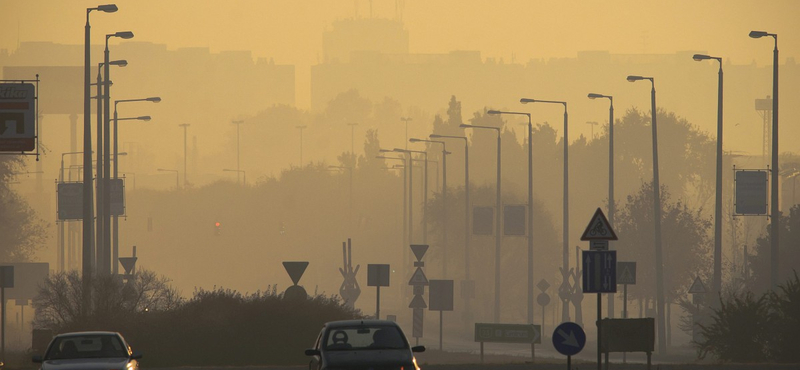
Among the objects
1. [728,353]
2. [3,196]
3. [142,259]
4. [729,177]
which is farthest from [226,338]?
[142,259]

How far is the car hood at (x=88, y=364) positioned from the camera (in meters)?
24.1

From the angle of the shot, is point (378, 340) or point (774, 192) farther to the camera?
point (774, 192)

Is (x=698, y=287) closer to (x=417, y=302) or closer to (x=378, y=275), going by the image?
(x=417, y=302)

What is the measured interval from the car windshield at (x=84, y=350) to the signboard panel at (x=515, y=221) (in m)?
50.9

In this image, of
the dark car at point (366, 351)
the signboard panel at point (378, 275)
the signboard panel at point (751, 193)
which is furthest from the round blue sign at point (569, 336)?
the signboard panel at point (751, 193)

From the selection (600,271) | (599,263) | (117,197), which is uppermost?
(117,197)

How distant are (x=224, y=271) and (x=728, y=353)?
14820cm

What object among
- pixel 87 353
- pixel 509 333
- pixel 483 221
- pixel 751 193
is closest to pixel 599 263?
pixel 87 353

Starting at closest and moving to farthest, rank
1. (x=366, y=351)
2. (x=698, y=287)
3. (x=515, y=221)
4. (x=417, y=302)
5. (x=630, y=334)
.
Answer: (x=366, y=351) → (x=630, y=334) → (x=417, y=302) → (x=698, y=287) → (x=515, y=221)

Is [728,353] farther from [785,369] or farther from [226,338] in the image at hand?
[226,338]

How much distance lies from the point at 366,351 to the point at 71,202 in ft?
170

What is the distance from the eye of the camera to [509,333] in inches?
1789

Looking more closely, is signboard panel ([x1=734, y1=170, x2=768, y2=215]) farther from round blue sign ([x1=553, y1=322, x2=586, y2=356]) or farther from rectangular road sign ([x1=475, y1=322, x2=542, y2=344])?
round blue sign ([x1=553, y1=322, x2=586, y2=356])

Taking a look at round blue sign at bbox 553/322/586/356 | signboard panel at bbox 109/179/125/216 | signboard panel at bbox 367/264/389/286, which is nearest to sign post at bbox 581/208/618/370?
round blue sign at bbox 553/322/586/356
